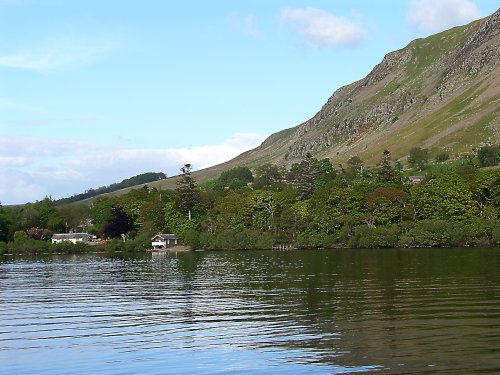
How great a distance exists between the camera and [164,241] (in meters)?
181

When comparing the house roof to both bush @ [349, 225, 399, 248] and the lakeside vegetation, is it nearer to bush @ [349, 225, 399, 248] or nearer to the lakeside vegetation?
the lakeside vegetation

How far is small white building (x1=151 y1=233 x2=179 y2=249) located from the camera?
17975cm

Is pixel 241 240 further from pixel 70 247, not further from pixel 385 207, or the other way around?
pixel 70 247

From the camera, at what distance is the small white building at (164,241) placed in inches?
7077

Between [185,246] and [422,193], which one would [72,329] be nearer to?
[422,193]

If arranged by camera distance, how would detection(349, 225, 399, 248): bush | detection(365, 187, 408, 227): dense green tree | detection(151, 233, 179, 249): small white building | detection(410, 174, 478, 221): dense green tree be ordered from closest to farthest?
detection(349, 225, 399, 248): bush, detection(410, 174, 478, 221): dense green tree, detection(365, 187, 408, 227): dense green tree, detection(151, 233, 179, 249): small white building

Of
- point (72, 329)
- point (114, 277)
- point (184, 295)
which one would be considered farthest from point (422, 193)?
point (72, 329)

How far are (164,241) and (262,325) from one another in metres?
140

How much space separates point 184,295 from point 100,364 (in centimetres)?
3005

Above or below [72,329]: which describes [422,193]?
above

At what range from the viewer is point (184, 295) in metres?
63.2

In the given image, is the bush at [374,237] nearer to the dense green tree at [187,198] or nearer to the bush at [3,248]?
the dense green tree at [187,198]

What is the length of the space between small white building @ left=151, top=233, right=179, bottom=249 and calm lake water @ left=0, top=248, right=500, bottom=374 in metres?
101

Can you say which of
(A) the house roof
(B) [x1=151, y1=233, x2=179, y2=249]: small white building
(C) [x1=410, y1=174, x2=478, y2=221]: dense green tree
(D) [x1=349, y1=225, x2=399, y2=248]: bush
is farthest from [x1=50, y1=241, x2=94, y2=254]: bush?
(C) [x1=410, y1=174, x2=478, y2=221]: dense green tree
